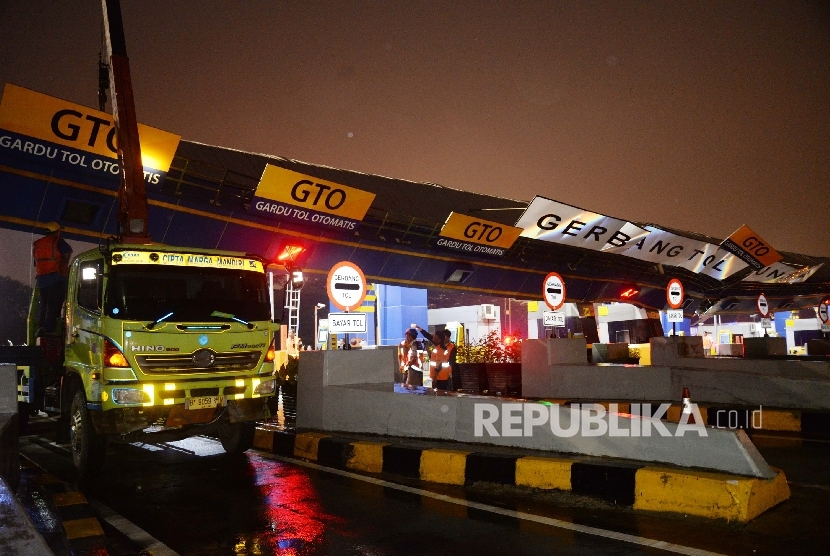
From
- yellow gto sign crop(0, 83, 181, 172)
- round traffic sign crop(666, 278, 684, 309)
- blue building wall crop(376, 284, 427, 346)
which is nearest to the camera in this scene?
yellow gto sign crop(0, 83, 181, 172)

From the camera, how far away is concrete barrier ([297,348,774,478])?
6.15 m

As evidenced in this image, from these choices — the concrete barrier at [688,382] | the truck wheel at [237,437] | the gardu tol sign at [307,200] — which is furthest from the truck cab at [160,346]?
the gardu tol sign at [307,200]

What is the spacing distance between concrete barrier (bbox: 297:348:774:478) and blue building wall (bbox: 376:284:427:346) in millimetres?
17510

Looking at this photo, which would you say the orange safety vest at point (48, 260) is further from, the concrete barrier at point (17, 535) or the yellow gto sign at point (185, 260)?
the concrete barrier at point (17, 535)

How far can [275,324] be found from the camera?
902cm

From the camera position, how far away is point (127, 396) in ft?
25.4

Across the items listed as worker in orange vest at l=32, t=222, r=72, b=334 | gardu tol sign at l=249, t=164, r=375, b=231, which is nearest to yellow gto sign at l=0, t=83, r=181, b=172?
gardu tol sign at l=249, t=164, r=375, b=231

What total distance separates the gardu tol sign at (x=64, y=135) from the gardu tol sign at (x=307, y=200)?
2.54 meters

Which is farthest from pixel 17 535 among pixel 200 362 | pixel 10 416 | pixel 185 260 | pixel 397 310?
pixel 397 310

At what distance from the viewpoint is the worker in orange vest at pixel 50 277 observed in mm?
10391

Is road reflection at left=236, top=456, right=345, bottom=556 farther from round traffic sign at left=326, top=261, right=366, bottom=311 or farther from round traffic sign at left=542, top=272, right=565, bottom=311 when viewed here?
round traffic sign at left=542, top=272, right=565, bottom=311

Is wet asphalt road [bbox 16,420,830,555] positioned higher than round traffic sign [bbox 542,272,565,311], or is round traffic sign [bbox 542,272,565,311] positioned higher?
round traffic sign [bbox 542,272,565,311]

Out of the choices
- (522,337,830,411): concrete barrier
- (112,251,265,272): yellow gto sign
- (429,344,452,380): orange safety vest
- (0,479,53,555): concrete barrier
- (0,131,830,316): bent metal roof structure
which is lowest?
(0,479,53,555): concrete barrier

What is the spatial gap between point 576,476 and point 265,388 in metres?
3.99
